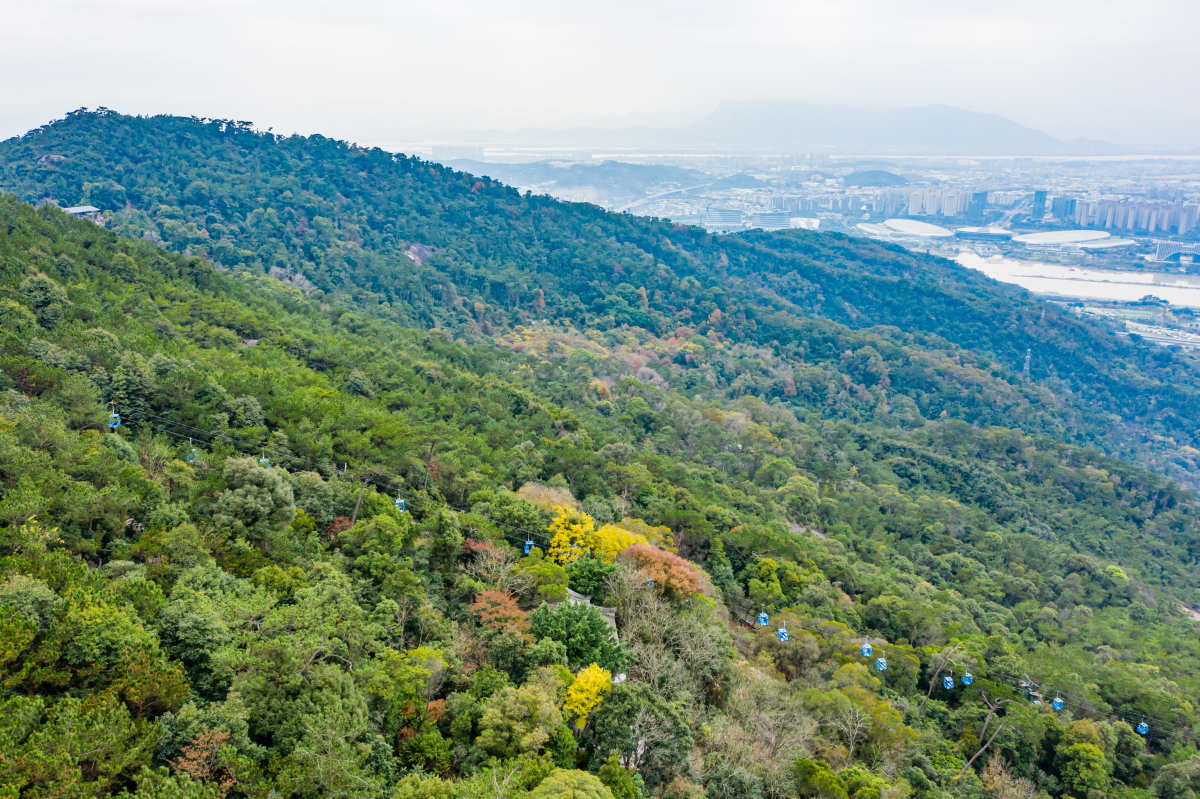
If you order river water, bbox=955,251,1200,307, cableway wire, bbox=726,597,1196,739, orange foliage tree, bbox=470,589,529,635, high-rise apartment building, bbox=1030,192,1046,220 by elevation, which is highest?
high-rise apartment building, bbox=1030,192,1046,220

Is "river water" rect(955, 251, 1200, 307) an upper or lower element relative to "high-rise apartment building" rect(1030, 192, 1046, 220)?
lower

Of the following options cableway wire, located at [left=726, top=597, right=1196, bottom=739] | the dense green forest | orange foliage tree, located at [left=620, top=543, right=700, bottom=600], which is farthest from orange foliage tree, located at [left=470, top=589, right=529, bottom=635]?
cableway wire, located at [left=726, top=597, right=1196, bottom=739]

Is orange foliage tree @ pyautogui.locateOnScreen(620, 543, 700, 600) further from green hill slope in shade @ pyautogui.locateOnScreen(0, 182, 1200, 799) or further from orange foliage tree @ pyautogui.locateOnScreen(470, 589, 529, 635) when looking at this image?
orange foliage tree @ pyautogui.locateOnScreen(470, 589, 529, 635)

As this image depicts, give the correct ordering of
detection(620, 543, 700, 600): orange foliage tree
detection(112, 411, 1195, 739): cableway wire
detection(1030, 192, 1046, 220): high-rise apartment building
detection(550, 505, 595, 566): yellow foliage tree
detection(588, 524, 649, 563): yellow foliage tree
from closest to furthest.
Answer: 1. detection(620, 543, 700, 600): orange foliage tree
2. detection(550, 505, 595, 566): yellow foliage tree
3. detection(588, 524, 649, 563): yellow foliage tree
4. detection(112, 411, 1195, 739): cableway wire
5. detection(1030, 192, 1046, 220): high-rise apartment building

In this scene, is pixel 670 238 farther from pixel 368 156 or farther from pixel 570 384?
pixel 570 384

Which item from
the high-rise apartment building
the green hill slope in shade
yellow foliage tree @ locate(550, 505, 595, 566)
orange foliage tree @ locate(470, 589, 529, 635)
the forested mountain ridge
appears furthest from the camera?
the high-rise apartment building

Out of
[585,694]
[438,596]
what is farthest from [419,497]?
[585,694]

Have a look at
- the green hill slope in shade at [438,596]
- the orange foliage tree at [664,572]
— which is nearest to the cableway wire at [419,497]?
the green hill slope in shade at [438,596]
